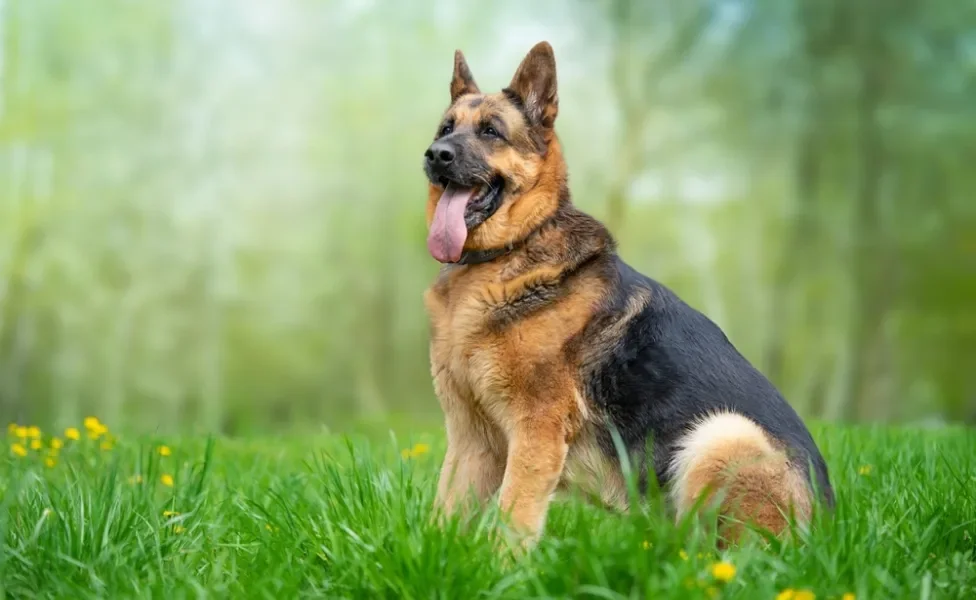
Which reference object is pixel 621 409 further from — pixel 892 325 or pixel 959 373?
pixel 959 373

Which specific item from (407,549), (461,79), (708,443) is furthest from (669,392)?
(461,79)

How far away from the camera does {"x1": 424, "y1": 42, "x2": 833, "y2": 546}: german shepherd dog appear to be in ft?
12.7

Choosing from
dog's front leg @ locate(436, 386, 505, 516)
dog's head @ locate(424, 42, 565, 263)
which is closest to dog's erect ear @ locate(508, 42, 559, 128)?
dog's head @ locate(424, 42, 565, 263)

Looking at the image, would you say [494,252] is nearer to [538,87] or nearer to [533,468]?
[538,87]

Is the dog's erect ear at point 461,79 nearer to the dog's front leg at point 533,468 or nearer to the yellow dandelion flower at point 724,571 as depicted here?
the dog's front leg at point 533,468

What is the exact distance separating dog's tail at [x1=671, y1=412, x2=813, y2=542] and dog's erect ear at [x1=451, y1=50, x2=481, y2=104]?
2156mm

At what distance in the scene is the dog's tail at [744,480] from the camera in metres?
3.75

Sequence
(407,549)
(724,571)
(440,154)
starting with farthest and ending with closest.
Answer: (440,154) < (407,549) < (724,571)

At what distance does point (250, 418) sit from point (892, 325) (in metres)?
9.01

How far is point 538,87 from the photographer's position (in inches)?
179

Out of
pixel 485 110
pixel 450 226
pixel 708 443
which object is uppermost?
pixel 485 110

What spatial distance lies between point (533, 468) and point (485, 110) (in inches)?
68.1

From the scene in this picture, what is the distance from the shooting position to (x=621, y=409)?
4.08 metres

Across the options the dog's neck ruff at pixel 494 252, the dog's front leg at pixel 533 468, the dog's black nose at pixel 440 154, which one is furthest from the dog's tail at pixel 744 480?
the dog's black nose at pixel 440 154
